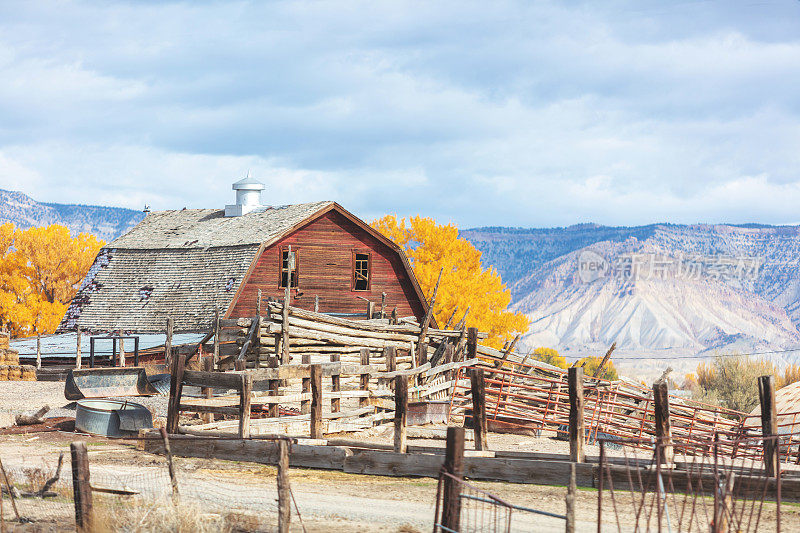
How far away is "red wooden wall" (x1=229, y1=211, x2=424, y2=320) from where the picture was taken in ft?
134

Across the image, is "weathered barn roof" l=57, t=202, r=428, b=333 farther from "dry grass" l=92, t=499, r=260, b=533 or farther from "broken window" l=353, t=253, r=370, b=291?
"dry grass" l=92, t=499, r=260, b=533

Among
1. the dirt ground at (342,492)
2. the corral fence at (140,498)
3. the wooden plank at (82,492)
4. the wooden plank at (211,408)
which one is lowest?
the dirt ground at (342,492)

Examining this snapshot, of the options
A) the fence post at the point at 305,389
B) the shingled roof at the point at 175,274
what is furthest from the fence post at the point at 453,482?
the shingled roof at the point at 175,274

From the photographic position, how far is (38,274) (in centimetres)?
6675

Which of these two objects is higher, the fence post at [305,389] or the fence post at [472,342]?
the fence post at [472,342]

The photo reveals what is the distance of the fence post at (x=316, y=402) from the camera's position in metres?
16.6

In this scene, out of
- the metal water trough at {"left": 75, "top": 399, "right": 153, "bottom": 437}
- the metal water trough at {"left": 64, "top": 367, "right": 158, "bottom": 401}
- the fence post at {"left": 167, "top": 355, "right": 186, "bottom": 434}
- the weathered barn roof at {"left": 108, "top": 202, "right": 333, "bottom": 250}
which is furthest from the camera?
the weathered barn roof at {"left": 108, "top": 202, "right": 333, "bottom": 250}

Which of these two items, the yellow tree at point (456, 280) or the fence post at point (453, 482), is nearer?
the fence post at point (453, 482)

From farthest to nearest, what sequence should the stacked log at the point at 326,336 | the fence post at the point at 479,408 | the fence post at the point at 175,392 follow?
1. the stacked log at the point at 326,336
2. the fence post at the point at 175,392
3. the fence post at the point at 479,408

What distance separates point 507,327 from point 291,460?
46937mm

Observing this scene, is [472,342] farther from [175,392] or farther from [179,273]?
[179,273]

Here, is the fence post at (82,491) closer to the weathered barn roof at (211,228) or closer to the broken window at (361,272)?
the weathered barn roof at (211,228)

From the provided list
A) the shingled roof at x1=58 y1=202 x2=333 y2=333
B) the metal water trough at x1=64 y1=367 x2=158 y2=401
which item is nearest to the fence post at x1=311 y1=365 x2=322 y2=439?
the metal water trough at x1=64 y1=367 x2=158 y2=401

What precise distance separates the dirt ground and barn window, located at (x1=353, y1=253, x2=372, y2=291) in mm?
24533
